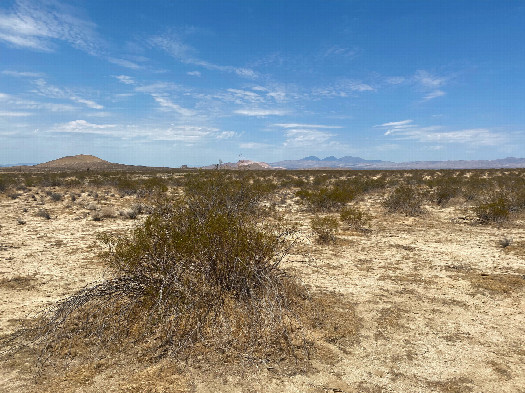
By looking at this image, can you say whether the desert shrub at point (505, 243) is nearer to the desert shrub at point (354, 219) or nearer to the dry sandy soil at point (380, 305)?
the dry sandy soil at point (380, 305)

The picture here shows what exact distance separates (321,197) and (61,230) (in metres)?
12.1

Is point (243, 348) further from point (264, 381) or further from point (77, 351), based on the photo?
point (77, 351)

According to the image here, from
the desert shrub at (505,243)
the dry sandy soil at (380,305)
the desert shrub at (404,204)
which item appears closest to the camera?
the dry sandy soil at (380,305)

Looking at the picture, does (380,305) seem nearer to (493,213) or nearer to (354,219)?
(354,219)

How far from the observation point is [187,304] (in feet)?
16.1

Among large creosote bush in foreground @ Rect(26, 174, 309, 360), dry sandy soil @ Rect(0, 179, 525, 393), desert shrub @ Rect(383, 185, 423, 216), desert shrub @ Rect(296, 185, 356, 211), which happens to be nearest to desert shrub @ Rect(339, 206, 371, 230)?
dry sandy soil @ Rect(0, 179, 525, 393)

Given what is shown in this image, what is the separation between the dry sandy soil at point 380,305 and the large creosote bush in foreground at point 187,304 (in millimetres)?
450

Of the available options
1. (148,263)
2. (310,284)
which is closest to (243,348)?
(148,263)

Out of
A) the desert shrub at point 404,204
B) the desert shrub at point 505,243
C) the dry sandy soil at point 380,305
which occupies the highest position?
the desert shrub at point 404,204

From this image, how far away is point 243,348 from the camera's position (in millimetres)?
4516

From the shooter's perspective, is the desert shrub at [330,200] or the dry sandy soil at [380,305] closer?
the dry sandy soil at [380,305]

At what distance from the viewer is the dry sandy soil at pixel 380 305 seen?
13.0 feet

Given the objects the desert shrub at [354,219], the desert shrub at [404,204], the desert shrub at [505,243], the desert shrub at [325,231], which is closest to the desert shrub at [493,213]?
the desert shrub at [404,204]

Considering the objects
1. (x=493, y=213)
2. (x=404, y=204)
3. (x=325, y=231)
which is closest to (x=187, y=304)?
(x=325, y=231)
